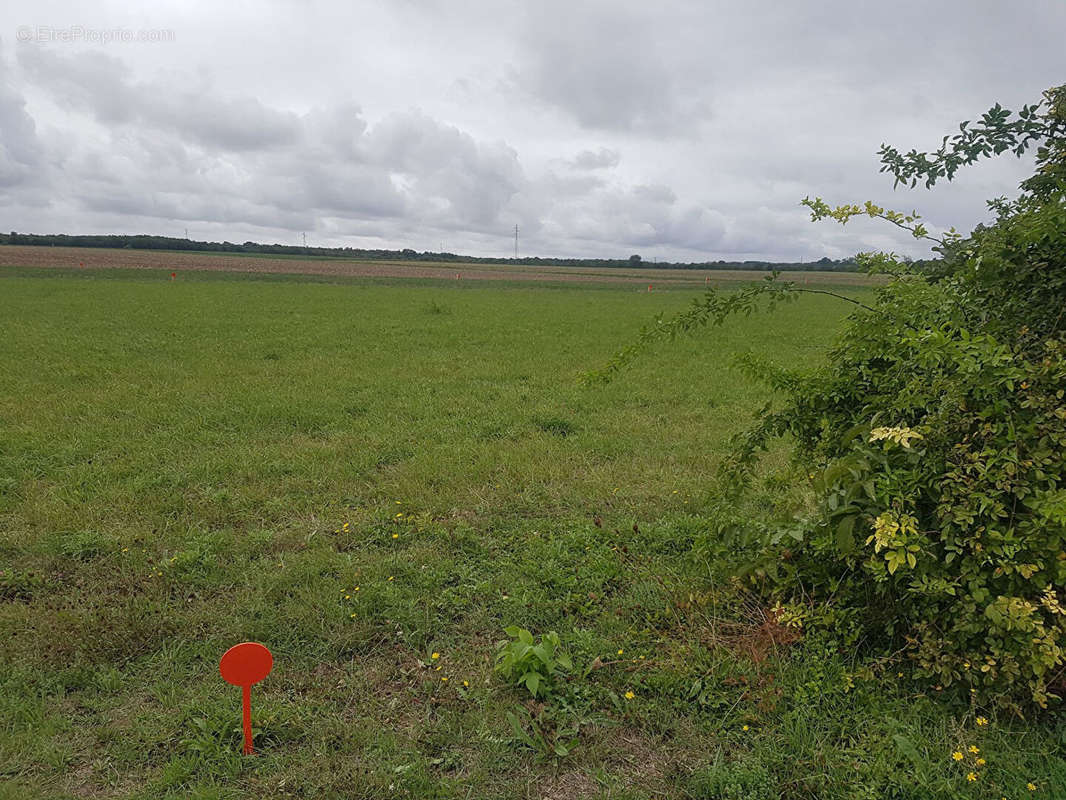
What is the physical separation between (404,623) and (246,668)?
3.60 feet

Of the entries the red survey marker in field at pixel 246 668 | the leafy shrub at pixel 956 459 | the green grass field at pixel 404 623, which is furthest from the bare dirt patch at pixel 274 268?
the red survey marker in field at pixel 246 668

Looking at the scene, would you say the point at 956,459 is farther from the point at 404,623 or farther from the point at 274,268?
the point at 274,268

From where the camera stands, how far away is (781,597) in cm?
326

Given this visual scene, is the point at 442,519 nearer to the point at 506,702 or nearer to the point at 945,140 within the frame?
the point at 506,702

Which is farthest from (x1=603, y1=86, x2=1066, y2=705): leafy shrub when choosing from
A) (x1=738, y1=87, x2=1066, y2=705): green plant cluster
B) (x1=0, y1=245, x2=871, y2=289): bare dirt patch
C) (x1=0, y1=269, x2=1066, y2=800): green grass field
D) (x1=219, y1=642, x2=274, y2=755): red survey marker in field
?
(x1=0, y1=245, x2=871, y2=289): bare dirt patch

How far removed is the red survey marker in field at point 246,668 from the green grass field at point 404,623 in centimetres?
22

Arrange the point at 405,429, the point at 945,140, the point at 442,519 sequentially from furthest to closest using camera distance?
1. the point at 405,429
2. the point at 442,519
3. the point at 945,140

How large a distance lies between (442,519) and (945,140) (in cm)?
393

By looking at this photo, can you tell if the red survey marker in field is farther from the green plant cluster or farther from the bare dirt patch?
the bare dirt patch

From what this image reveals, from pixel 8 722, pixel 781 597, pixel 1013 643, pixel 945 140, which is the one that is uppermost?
pixel 945 140

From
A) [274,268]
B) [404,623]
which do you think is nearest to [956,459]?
[404,623]

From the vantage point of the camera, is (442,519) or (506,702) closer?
(506,702)

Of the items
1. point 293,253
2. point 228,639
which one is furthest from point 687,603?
point 293,253

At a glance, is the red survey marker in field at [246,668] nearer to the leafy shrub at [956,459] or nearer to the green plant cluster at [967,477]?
the leafy shrub at [956,459]
